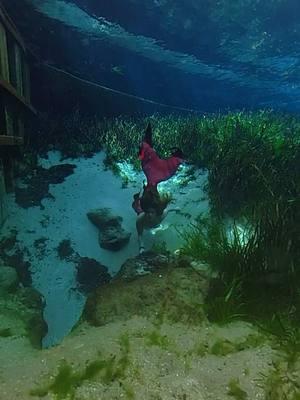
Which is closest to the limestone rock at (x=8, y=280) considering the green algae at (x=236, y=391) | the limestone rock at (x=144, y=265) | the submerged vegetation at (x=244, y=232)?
the limestone rock at (x=144, y=265)

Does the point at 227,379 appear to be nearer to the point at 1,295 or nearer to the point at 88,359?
the point at 88,359

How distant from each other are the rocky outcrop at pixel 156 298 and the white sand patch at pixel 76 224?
1186 millimetres

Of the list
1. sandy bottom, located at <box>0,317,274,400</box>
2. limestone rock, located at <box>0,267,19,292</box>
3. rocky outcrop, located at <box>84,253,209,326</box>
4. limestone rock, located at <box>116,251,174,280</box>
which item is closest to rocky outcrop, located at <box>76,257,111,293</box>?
limestone rock, located at <box>116,251,174,280</box>

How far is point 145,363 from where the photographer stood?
277 cm

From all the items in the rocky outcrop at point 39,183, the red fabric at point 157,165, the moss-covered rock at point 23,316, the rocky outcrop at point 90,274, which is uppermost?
the red fabric at point 157,165

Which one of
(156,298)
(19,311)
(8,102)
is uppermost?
(8,102)

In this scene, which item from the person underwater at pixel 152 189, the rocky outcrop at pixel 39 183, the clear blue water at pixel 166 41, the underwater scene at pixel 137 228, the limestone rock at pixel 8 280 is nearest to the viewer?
the underwater scene at pixel 137 228

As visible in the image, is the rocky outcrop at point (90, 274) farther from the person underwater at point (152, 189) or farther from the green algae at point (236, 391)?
the green algae at point (236, 391)

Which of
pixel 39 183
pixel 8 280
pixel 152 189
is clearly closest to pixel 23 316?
pixel 8 280

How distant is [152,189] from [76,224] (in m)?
1.96

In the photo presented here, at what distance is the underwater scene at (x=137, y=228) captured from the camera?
9.07 ft

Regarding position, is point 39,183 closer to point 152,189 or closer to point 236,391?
point 152,189

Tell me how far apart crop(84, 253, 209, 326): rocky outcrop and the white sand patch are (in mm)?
1186

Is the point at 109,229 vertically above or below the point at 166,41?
below
